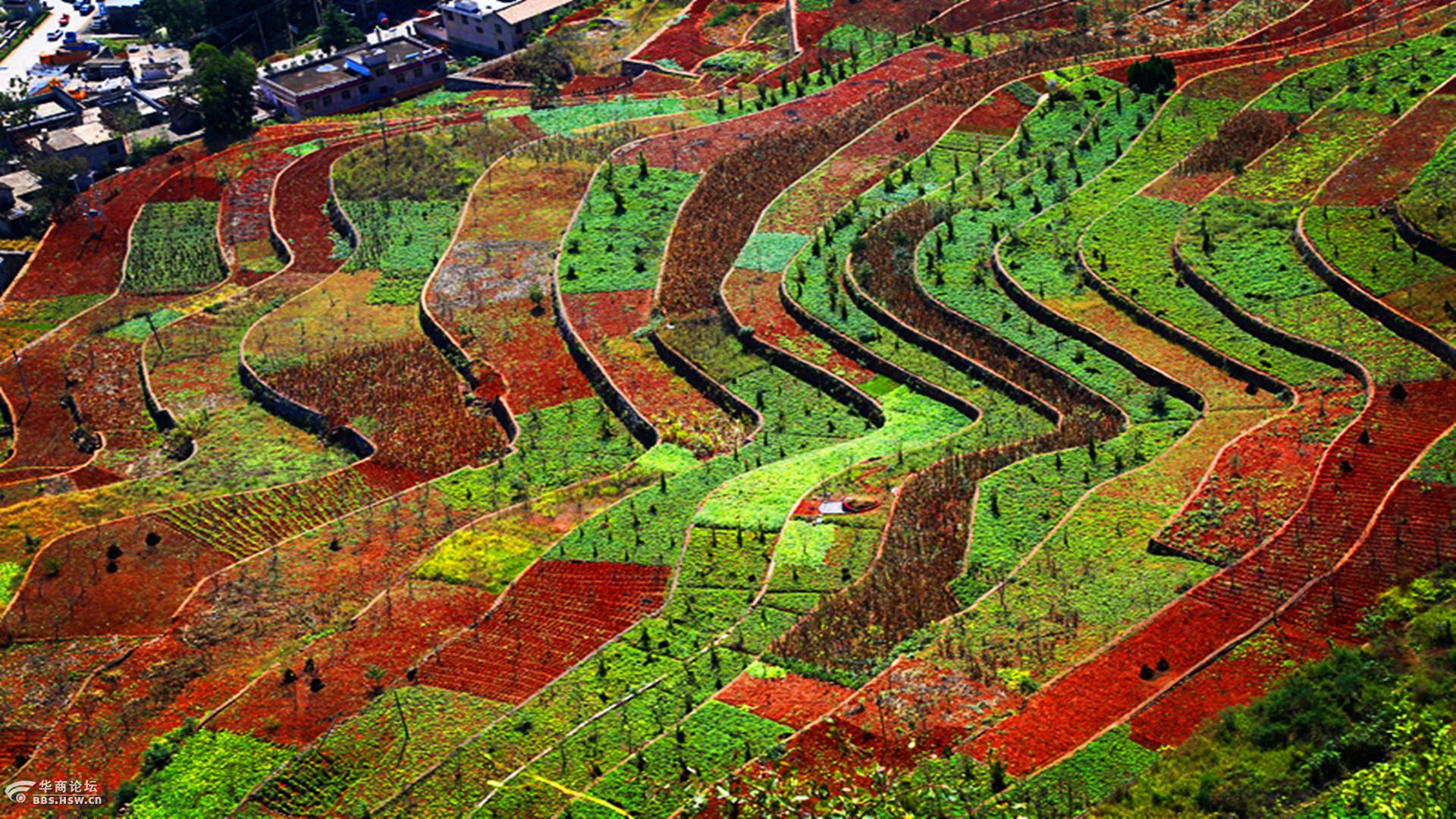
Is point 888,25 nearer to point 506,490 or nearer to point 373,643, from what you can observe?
point 506,490

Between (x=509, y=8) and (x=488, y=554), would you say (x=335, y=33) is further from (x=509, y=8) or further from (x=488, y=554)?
(x=488, y=554)

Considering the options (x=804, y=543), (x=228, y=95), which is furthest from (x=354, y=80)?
(x=804, y=543)

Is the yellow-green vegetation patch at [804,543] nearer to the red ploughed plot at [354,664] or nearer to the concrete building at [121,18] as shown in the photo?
the red ploughed plot at [354,664]

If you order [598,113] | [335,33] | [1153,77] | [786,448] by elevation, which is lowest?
[786,448]

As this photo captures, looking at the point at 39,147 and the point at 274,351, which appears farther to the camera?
the point at 39,147

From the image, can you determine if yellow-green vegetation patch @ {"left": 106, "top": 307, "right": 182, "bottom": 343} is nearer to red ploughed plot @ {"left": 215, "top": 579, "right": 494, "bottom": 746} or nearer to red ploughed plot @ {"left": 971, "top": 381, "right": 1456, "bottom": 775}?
red ploughed plot @ {"left": 215, "top": 579, "right": 494, "bottom": 746}

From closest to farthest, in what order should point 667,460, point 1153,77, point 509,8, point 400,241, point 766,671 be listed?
1. point 766,671
2. point 667,460
3. point 1153,77
4. point 400,241
5. point 509,8

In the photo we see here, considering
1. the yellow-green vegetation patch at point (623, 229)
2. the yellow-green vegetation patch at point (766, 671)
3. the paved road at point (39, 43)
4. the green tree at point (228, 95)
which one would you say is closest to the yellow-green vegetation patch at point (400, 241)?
the yellow-green vegetation patch at point (623, 229)

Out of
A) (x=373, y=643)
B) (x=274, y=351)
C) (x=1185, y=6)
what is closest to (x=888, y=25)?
(x=1185, y=6)
